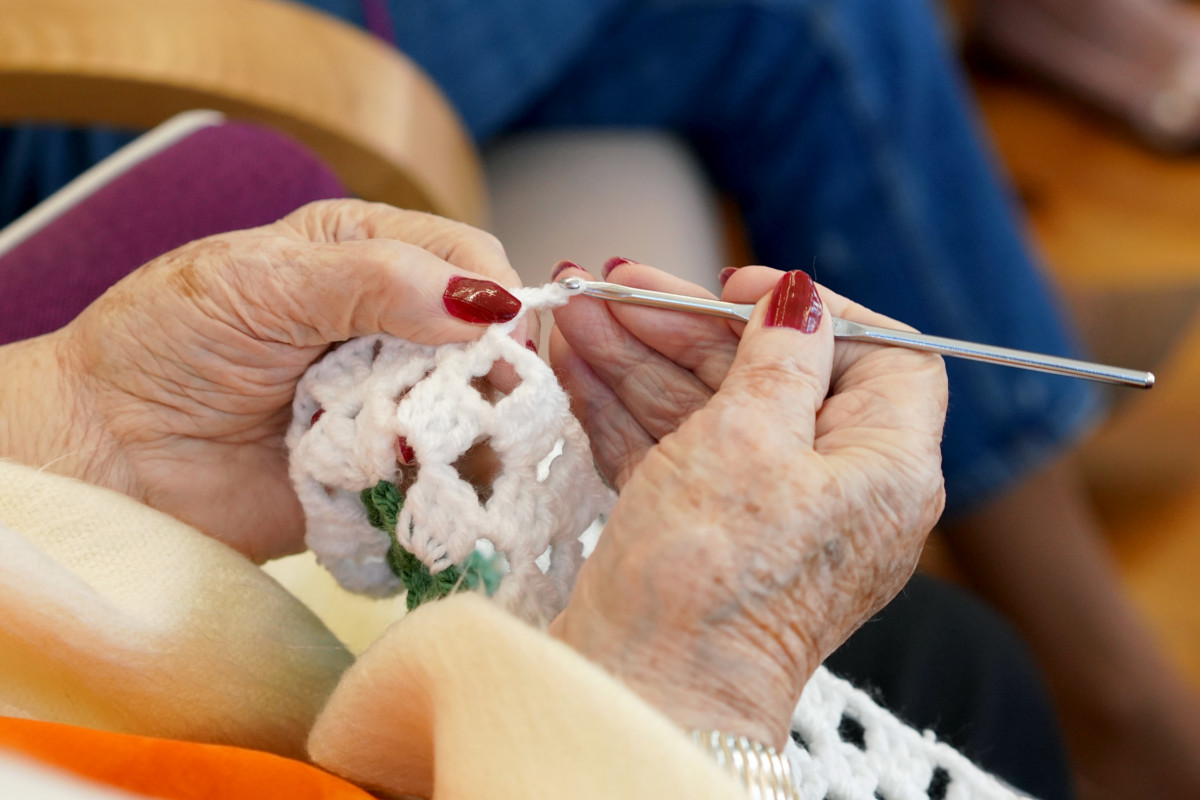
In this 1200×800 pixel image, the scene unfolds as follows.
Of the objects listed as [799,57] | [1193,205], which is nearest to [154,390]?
[799,57]

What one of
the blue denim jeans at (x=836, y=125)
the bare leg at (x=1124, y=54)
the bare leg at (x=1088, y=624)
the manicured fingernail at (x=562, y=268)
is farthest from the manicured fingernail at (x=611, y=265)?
the bare leg at (x=1124, y=54)

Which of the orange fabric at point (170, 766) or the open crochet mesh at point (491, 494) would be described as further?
the open crochet mesh at point (491, 494)

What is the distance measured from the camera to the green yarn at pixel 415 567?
47 centimetres

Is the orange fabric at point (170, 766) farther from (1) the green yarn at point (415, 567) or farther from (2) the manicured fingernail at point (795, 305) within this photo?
(2) the manicured fingernail at point (795, 305)

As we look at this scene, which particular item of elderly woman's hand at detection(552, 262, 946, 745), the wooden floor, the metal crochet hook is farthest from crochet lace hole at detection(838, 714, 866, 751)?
the wooden floor

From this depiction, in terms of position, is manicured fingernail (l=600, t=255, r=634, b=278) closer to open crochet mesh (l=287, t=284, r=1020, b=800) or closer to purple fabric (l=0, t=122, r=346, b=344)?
open crochet mesh (l=287, t=284, r=1020, b=800)

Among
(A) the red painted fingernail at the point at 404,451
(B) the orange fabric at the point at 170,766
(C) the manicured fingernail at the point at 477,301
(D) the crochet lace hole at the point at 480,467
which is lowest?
(B) the orange fabric at the point at 170,766

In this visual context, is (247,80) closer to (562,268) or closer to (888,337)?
(562,268)

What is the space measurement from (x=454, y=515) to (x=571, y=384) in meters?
0.14

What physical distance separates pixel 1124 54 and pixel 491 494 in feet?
5.97

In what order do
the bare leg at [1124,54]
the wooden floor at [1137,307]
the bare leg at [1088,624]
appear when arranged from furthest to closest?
the bare leg at [1124,54] < the wooden floor at [1137,307] < the bare leg at [1088,624]

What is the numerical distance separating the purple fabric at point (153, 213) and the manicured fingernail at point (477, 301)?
12.4 inches

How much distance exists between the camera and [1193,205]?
1.68 meters

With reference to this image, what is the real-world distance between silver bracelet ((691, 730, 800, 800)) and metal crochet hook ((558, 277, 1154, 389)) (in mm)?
238
